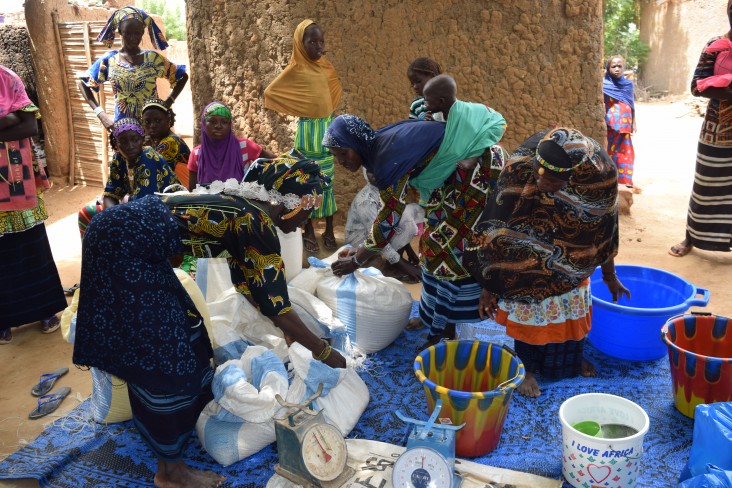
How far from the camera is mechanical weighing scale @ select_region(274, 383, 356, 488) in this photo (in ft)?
7.37

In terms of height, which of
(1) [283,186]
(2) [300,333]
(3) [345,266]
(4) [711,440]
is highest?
(1) [283,186]

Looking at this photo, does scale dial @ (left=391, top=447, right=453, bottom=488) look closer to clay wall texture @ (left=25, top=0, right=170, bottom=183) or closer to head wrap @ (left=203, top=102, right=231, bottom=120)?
head wrap @ (left=203, top=102, right=231, bottom=120)

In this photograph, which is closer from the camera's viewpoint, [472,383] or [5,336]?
[472,383]

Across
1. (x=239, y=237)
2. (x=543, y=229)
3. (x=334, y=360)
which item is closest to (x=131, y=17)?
(x=239, y=237)

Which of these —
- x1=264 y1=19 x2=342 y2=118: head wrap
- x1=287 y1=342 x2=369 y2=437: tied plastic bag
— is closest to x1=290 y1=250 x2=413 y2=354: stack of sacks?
x1=287 y1=342 x2=369 y2=437: tied plastic bag

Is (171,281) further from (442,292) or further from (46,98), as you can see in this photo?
(46,98)

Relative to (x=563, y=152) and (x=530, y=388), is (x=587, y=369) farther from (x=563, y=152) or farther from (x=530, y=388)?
(x=563, y=152)

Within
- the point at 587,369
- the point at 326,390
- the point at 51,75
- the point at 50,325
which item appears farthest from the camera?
the point at 51,75

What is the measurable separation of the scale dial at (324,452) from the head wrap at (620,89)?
5643mm

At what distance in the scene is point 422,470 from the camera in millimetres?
2201

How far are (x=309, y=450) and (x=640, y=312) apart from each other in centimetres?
171

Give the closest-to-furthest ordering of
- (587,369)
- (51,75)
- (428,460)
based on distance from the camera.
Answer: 1. (428,460)
2. (587,369)
3. (51,75)

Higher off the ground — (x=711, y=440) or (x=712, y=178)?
(x=712, y=178)

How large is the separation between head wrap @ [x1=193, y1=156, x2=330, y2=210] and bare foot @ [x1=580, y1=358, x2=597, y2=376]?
1.65 metres
